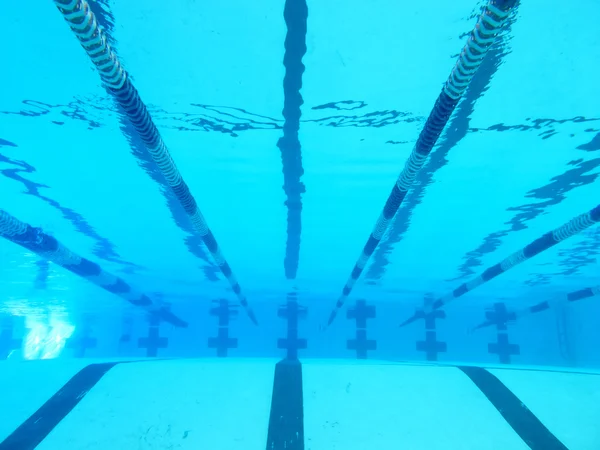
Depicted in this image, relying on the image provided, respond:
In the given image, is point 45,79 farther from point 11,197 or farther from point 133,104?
point 11,197

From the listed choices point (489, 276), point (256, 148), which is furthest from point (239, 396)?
point (489, 276)

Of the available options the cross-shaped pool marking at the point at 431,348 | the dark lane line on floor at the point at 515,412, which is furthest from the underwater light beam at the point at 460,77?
the cross-shaped pool marking at the point at 431,348

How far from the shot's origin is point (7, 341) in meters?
19.8

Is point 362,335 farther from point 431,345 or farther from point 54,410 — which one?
point 54,410

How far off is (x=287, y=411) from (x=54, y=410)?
258cm

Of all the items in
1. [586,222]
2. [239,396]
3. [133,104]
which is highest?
[133,104]

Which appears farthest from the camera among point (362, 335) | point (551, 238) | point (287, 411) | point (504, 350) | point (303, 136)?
point (362, 335)

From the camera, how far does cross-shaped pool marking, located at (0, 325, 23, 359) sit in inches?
732

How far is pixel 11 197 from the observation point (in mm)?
6402

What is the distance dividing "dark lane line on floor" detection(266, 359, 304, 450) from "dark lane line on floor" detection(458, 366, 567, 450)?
2216mm

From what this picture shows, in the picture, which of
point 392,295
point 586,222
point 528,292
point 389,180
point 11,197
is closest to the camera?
point 586,222

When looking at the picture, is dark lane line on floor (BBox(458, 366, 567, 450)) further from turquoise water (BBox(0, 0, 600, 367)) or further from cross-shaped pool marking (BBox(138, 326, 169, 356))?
cross-shaped pool marking (BBox(138, 326, 169, 356))

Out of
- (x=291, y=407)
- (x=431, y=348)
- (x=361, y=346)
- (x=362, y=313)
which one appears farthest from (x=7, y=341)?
(x=291, y=407)

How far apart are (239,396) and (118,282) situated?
20.8ft
